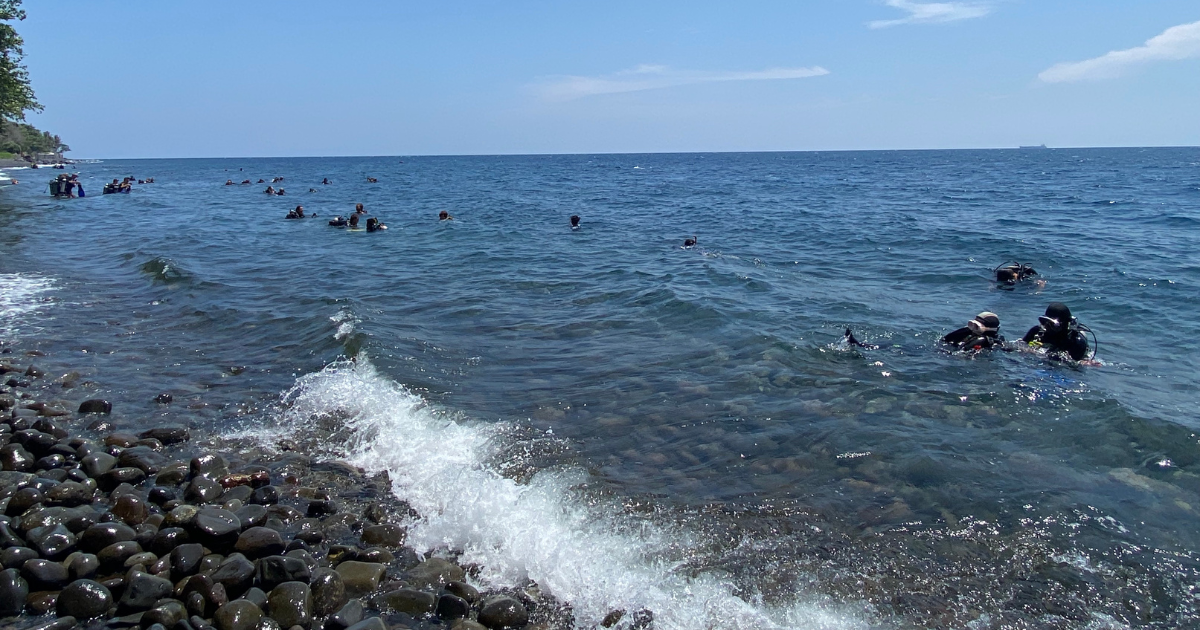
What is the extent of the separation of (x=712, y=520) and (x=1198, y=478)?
5.93 metres

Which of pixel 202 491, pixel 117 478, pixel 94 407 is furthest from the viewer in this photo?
pixel 94 407

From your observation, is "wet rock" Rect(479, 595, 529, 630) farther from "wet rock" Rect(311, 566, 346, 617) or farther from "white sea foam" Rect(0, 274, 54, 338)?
"white sea foam" Rect(0, 274, 54, 338)

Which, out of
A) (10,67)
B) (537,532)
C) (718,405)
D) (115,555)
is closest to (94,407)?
(115,555)

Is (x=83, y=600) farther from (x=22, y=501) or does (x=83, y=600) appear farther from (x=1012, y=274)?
(x=1012, y=274)

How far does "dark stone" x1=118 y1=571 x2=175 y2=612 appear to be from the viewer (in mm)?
5508

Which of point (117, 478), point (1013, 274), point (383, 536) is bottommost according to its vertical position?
point (383, 536)

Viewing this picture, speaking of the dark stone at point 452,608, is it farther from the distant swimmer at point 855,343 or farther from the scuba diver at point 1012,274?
the scuba diver at point 1012,274

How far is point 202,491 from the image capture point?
7383mm

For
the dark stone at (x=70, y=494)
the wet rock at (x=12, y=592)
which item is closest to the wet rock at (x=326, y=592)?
the wet rock at (x=12, y=592)

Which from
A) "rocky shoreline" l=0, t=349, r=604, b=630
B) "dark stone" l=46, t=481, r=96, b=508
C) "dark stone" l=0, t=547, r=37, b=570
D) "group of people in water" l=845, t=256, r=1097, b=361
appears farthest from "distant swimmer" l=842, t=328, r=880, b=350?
"dark stone" l=0, t=547, r=37, b=570

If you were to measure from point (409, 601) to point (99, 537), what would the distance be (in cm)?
297

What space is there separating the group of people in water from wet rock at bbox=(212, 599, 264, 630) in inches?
400

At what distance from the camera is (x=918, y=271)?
20891 millimetres

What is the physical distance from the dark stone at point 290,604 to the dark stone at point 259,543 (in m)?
0.70
